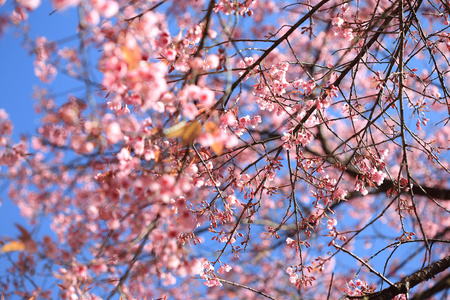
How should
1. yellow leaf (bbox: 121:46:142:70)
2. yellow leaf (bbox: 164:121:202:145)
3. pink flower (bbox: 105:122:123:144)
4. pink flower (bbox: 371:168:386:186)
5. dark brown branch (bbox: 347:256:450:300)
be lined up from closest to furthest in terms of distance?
yellow leaf (bbox: 121:46:142:70) < yellow leaf (bbox: 164:121:202:145) < pink flower (bbox: 105:122:123:144) < dark brown branch (bbox: 347:256:450:300) < pink flower (bbox: 371:168:386:186)

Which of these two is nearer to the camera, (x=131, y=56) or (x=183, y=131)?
(x=131, y=56)

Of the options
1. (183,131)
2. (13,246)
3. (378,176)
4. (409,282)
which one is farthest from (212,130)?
(378,176)

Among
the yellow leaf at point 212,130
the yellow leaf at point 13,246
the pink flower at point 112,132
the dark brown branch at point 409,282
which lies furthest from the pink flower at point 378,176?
the yellow leaf at point 13,246

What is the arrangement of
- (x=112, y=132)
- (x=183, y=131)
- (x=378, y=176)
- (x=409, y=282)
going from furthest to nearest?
(x=378, y=176)
(x=409, y=282)
(x=112, y=132)
(x=183, y=131)

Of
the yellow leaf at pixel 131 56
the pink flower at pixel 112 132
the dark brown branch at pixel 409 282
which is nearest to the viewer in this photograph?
the yellow leaf at pixel 131 56

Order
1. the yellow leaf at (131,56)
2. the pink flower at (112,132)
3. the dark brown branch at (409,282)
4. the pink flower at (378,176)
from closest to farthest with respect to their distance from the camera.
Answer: the yellow leaf at (131,56), the pink flower at (112,132), the dark brown branch at (409,282), the pink flower at (378,176)

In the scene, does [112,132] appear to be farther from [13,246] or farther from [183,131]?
[13,246]

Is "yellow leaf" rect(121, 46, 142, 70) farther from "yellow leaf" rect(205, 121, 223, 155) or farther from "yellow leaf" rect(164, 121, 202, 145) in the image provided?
"yellow leaf" rect(205, 121, 223, 155)

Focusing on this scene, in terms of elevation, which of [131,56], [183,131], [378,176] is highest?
[378,176]

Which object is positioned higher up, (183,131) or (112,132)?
(112,132)

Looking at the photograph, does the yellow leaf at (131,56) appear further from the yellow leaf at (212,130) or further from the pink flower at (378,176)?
the pink flower at (378,176)

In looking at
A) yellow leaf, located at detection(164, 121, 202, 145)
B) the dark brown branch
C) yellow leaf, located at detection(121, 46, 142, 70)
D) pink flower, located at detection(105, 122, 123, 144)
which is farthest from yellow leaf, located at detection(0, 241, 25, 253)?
the dark brown branch

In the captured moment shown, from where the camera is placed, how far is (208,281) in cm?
291

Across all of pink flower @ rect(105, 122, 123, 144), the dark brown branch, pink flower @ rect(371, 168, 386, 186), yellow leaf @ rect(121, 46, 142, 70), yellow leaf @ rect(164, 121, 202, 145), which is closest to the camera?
yellow leaf @ rect(121, 46, 142, 70)
